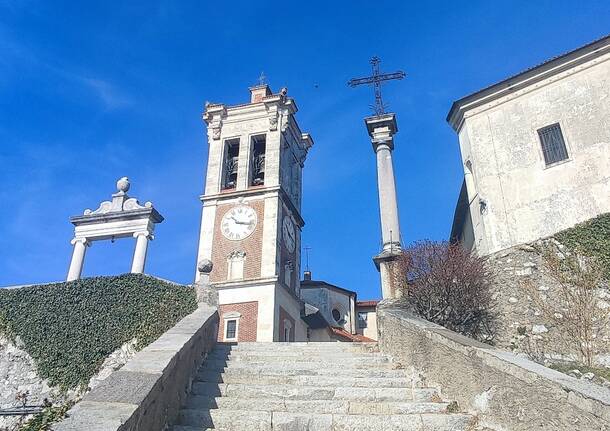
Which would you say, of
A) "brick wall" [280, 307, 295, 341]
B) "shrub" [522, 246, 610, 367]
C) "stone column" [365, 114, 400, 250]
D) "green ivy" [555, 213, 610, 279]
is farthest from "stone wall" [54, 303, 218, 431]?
"brick wall" [280, 307, 295, 341]

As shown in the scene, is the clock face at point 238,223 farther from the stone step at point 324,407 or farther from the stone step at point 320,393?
the stone step at point 324,407

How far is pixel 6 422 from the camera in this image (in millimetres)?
12383

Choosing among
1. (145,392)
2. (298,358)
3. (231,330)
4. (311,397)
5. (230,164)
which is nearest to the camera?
(145,392)

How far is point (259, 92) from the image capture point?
103ft

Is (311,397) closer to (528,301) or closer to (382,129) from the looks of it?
(528,301)

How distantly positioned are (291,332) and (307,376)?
709 inches

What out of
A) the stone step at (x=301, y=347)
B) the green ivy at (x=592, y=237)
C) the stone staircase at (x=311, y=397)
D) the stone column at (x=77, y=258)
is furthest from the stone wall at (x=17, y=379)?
the green ivy at (x=592, y=237)

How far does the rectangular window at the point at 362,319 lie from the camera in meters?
41.6

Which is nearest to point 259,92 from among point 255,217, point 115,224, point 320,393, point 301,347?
point 255,217

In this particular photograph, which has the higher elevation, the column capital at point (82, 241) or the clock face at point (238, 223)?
the clock face at point (238, 223)

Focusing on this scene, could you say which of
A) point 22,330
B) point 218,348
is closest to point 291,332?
point 22,330

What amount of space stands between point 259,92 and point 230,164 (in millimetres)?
5743

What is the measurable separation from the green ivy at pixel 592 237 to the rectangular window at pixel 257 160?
1752 cm

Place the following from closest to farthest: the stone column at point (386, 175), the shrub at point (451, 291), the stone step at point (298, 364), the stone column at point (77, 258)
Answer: the stone step at point (298, 364)
the shrub at point (451, 291)
the stone column at point (386, 175)
the stone column at point (77, 258)
